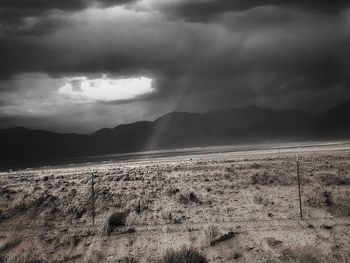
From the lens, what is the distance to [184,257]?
451 inches

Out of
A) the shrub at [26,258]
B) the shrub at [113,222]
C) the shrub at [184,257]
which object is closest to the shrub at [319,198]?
the shrub at [184,257]

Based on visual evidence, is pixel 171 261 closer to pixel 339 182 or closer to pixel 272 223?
pixel 272 223

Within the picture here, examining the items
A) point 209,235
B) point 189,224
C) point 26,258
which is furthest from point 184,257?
point 26,258

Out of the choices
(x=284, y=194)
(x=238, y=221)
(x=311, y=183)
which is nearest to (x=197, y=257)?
(x=238, y=221)

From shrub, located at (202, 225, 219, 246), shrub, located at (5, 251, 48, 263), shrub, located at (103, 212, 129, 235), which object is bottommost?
shrub, located at (5, 251, 48, 263)

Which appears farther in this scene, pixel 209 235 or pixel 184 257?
pixel 209 235

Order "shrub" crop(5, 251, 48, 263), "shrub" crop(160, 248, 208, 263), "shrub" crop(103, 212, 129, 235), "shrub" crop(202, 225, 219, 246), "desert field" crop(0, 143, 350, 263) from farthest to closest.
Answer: "shrub" crop(103, 212, 129, 235)
"shrub" crop(202, 225, 219, 246)
"desert field" crop(0, 143, 350, 263)
"shrub" crop(5, 251, 48, 263)
"shrub" crop(160, 248, 208, 263)

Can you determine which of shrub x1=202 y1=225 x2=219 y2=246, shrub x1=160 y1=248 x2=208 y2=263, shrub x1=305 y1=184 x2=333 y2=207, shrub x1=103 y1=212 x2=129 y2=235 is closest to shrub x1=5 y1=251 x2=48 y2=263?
shrub x1=103 y1=212 x2=129 y2=235

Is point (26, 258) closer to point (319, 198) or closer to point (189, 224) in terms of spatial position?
point (189, 224)

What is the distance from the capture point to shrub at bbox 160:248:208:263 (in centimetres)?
1138

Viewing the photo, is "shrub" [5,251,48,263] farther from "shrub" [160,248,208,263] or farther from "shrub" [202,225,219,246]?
"shrub" [202,225,219,246]

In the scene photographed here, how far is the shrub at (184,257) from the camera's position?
11.4 metres

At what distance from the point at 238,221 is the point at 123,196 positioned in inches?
299

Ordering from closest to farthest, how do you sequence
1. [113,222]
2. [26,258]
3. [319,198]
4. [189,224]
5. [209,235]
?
[26,258], [209,235], [189,224], [113,222], [319,198]
